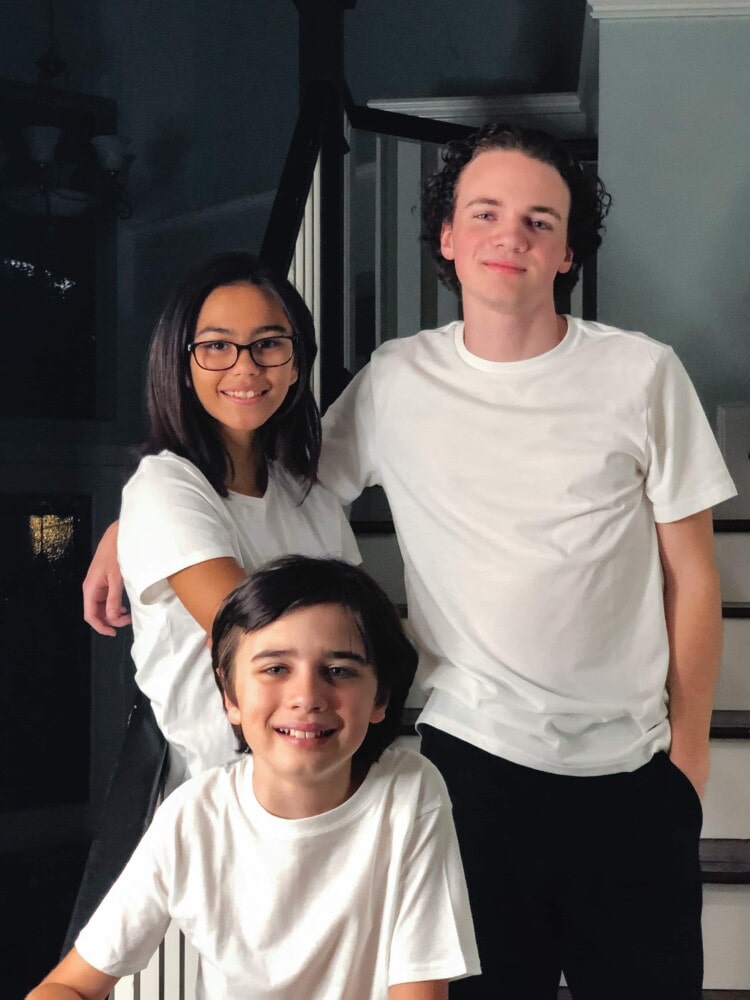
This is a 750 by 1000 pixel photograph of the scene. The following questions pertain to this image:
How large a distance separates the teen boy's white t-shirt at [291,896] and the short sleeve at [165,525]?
0.91 ft

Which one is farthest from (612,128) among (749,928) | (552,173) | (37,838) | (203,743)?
(37,838)

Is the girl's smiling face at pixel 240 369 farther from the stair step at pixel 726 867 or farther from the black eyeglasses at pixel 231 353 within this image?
the stair step at pixel 726 867

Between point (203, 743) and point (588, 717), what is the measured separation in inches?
18.9

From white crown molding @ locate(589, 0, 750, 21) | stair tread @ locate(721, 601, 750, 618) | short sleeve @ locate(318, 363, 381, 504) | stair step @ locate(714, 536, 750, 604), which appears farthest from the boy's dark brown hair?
white crown molding @ locate(589, 0, 750, 21)

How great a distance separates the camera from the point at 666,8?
3.14 meters

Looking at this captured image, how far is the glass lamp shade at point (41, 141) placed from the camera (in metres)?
3.38

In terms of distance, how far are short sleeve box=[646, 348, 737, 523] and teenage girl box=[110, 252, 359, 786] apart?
0.45 m

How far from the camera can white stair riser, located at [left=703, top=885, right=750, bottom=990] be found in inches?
77.6

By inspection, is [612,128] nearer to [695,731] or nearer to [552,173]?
[552,173]

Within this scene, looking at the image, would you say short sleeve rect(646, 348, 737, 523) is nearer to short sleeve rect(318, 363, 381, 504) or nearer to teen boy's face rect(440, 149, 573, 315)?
teen boy's face rect(440, 149, 573, 315)

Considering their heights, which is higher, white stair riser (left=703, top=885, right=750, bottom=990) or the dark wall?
the dark wall

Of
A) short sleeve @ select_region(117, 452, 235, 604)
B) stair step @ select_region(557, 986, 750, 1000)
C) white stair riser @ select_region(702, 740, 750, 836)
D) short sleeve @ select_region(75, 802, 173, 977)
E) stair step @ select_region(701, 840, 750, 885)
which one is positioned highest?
short sleeve @ select_region(117, 452, 235, 604)

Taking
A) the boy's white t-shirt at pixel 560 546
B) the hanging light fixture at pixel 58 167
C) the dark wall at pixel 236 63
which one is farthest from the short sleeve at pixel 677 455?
the dark wall at pixel 236 63

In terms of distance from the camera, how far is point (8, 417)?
127 inches
